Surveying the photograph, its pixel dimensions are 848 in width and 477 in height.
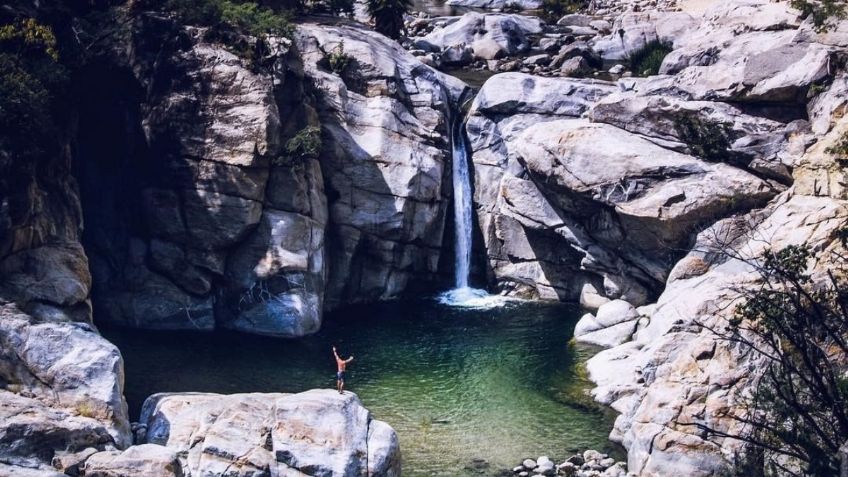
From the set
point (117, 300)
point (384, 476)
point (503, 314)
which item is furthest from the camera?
point (503, 314)

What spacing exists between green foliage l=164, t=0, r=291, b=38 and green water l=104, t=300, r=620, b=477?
45.0 ft

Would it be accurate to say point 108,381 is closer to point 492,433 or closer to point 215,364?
point 215,364

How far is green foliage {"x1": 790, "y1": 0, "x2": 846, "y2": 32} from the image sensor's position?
4475 centimetres

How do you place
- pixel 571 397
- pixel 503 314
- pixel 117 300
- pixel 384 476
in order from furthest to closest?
pixel 503 314
pixel 117 300
pixel 571 397
pixel 384 476

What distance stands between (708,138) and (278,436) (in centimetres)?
2555

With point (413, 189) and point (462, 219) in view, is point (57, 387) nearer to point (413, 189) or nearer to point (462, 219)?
point (413, 189)

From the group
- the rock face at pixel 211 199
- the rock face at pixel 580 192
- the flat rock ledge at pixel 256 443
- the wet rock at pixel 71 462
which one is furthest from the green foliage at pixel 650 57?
the wet rock at pixel 71 462

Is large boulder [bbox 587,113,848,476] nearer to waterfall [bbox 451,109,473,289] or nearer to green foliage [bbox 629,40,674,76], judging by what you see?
waterfall [bbox 451,109,473,289]

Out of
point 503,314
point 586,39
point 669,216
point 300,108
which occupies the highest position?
point 586,39

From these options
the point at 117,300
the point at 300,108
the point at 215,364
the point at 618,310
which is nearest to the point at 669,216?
the point at 618,310

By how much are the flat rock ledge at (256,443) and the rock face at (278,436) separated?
28 millimetres

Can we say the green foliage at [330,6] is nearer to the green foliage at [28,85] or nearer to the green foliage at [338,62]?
the green foliage at [338,62]

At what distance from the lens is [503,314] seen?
46906 millimetres

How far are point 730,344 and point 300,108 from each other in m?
23.0
